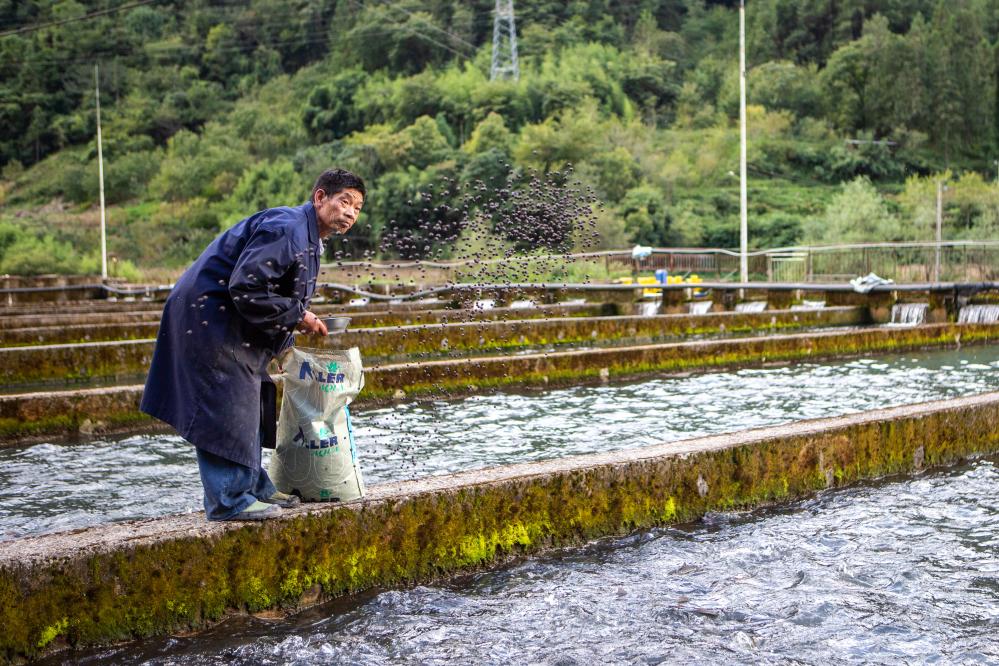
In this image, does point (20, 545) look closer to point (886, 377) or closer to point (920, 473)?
point (920, 473)

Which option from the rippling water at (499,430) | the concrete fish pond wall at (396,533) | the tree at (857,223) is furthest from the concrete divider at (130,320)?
the tree at (857,223)

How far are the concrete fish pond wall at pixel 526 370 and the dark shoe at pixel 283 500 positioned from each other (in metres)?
4.90

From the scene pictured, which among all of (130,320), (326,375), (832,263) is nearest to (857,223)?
(832,263)

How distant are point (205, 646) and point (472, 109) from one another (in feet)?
231

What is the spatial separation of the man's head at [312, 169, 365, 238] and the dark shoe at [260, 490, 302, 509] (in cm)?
111

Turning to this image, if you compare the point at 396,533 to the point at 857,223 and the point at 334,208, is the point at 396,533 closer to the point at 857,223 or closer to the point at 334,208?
the point at 334,208

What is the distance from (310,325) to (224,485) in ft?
2.33

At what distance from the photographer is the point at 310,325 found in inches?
160

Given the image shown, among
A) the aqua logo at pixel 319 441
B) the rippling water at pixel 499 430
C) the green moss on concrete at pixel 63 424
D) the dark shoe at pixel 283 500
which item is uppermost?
the aqua logo at pixel 319 441

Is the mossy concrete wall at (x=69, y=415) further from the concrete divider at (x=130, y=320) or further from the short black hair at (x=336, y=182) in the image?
the short black hair at (x=336, y=182)

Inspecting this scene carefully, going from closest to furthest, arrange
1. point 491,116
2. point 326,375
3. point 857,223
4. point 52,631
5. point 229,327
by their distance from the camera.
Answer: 1. point 52,631
2. point 229,327
3. point 326,375
4. point 857,223
5. point 491,116

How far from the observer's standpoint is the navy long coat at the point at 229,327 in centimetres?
382

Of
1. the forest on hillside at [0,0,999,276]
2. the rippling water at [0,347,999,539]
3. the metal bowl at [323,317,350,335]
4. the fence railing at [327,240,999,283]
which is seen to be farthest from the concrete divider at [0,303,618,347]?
the forest on hillside at [0,0,999,276]

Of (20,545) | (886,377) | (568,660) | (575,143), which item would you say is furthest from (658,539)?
(575,143)
